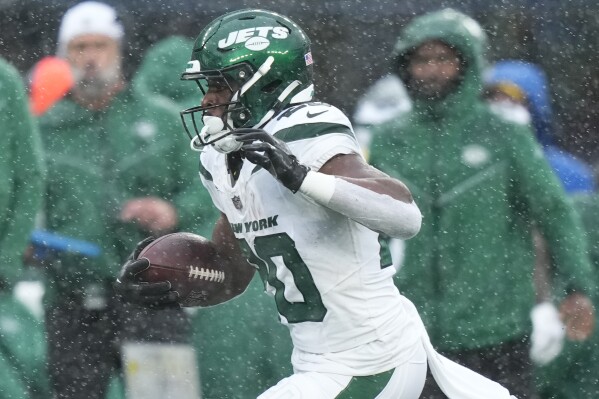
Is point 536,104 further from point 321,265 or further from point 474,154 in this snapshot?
point 321,265

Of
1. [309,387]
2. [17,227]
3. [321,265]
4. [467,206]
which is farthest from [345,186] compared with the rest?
[17,227]

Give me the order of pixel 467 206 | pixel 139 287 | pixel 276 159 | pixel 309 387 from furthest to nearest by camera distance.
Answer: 1. pixel 467 206
2. pixel 139 287
3. pixel 309 387
4. pixel 276 159

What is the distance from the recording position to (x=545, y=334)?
4.71 metres

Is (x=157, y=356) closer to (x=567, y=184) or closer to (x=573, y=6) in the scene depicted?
(x=567, y=184)

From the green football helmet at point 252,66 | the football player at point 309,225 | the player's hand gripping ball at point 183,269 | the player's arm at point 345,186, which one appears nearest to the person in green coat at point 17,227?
the player's hand gripping ball at point 183,269

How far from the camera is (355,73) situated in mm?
4828

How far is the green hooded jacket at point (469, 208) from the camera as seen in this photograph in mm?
4637

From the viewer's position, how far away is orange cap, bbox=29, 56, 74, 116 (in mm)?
4707

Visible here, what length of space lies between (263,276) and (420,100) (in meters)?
1.57

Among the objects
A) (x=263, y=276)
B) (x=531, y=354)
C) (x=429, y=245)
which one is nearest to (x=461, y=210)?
(x=429, y=245)

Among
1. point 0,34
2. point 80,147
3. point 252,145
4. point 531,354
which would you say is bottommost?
point 531,354

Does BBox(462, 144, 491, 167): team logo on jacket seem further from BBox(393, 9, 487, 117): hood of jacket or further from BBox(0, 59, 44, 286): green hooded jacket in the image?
BBox(0, 59, 44, 286): green hooded jacket

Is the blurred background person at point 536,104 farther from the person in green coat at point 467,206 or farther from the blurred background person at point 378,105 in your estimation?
the blurred background person at point 378,105

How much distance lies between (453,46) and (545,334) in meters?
1.10
